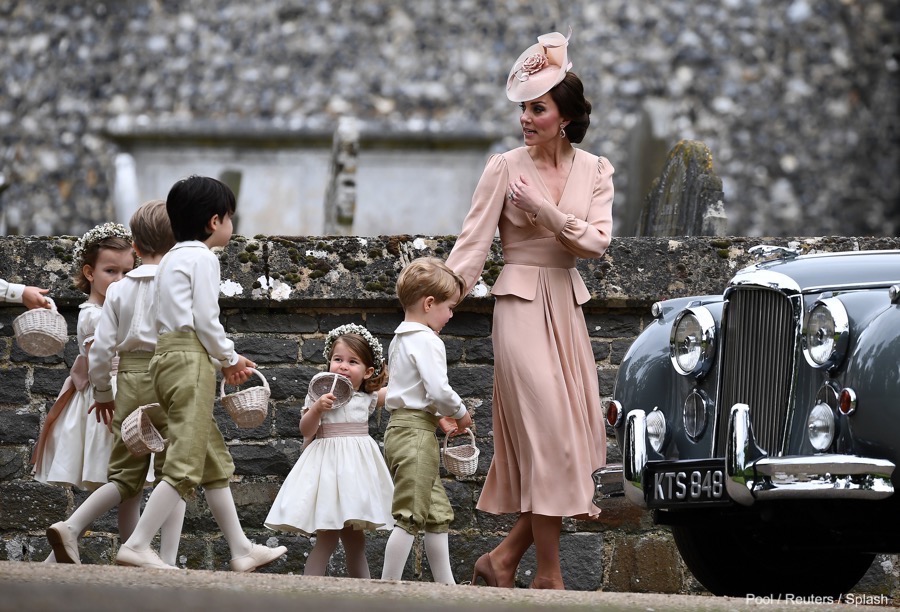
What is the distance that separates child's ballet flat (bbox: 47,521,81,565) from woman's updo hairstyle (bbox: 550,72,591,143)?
2217mm

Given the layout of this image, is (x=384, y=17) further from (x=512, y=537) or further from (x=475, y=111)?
(x=512, y=537)

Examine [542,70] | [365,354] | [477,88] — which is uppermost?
[477,88]

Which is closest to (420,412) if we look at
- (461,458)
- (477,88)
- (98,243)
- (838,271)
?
(461,458)

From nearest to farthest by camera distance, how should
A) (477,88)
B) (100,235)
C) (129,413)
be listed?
(129,413), (100,235), (477,88)

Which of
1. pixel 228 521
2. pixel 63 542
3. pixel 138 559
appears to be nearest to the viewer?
pixel 138 559

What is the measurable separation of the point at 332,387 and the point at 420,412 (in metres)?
Result: 0.37

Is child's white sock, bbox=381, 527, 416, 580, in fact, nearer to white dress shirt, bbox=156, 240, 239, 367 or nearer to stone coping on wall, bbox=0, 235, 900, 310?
white dress shirt, bbox=156, 240, 239, 367

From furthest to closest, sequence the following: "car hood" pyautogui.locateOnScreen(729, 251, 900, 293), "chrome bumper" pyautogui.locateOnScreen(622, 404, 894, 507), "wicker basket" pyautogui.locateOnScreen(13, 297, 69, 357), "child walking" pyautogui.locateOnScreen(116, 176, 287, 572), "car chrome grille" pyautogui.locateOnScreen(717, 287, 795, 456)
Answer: "wicker basket" pyautogui.locateOnScreen(13, 297, 69, 357)
"child walking" pyautogui.locateOnScreen(116, 176, 287, 572)
"car chrome grille" pyautogui.locateOnScreen(717, 287, 795, 456)
"car hood" pyautogui.locateOnScreen(729, 251, 900, 293)
"chrome bumper" pyautogui.locateOnScreen(622, 404, 894, 507)

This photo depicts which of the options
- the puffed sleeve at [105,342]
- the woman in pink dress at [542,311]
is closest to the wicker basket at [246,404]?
the puffed sleeve at [105,342]

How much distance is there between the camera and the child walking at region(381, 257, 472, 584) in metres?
5.46

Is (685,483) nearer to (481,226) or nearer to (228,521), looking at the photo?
(481,226)

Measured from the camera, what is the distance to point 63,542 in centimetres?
521

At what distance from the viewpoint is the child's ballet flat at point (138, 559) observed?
502 cm

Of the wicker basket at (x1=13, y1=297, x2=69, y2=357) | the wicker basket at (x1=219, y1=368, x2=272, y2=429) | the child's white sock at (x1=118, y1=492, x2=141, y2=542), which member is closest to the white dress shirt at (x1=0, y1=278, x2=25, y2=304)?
the wicker basket at (x1=13, y1=297, x2=69, y2=357)
